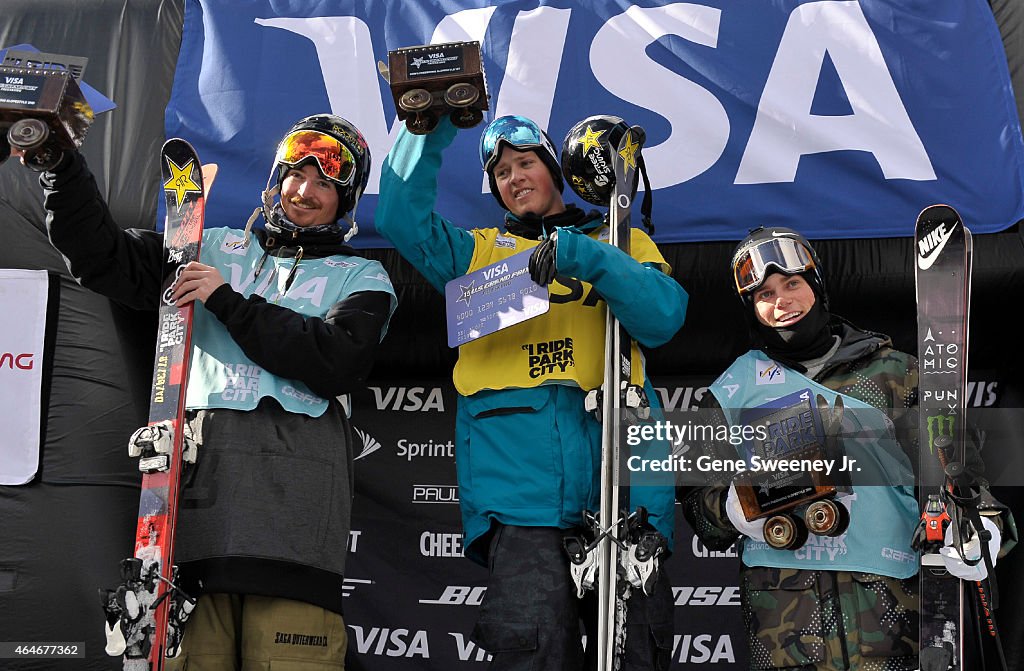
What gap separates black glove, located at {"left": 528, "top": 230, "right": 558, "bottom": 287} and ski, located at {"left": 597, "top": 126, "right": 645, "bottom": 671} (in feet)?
0.88

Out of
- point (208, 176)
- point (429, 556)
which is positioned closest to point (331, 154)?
point (208, 176)

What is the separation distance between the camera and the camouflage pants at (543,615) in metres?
2.94

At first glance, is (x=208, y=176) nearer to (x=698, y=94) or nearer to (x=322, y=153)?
(x=322, y=153)

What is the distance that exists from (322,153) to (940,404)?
1.96 meters

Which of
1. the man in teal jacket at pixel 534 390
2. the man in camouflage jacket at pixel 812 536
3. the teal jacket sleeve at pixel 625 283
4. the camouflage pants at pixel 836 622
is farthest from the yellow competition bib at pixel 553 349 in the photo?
the camouflage pants at pixel 836 622

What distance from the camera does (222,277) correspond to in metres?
3.17

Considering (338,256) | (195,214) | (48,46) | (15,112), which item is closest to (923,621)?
(338,256)

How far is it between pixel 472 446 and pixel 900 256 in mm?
1801

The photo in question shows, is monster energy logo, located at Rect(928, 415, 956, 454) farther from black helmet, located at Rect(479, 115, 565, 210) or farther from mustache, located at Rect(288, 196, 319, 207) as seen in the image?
mustache, located at Rect(288, 196, 319, 207)

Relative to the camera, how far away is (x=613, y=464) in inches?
121

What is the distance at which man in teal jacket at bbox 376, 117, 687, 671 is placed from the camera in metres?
3.01

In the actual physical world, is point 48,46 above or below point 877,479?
above

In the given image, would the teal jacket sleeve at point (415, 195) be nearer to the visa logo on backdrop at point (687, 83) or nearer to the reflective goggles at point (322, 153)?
the reflective goggles at point (322, 153)

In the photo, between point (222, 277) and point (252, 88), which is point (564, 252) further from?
point (252, 88)
